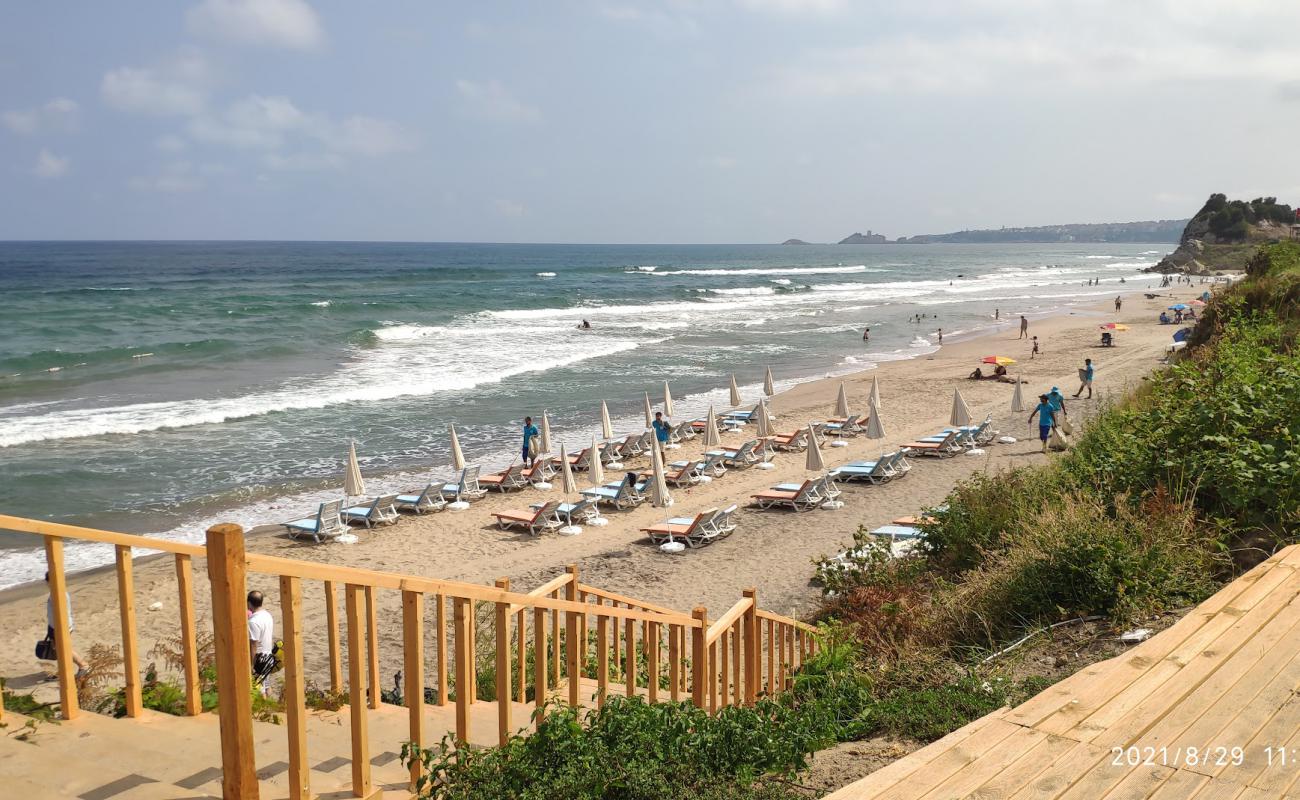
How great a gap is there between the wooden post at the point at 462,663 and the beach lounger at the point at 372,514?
10917 millimetres

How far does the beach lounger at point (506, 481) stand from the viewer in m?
16.7

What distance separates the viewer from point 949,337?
135 ft

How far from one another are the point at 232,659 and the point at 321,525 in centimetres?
1175

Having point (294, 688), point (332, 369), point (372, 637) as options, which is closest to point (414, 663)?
point (372, 637)

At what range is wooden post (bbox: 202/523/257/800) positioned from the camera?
8.93 feet

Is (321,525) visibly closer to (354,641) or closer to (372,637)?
(372,637)

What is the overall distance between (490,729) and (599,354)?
3139 cm

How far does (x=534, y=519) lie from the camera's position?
14.3 m

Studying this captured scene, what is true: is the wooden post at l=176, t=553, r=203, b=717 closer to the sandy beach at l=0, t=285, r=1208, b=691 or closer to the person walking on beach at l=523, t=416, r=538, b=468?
the sandy beach at l=0, t=285, r=1208, b=691

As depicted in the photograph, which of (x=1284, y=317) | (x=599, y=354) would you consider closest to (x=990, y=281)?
(x=599, y=354)

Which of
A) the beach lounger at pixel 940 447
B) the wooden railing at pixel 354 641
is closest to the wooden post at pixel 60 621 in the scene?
the wooden railing at pixel 354 641

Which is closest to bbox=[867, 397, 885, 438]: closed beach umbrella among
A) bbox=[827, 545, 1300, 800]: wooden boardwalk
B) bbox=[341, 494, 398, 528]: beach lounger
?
bbox=[341, 494, 398, 528]: beach lounger

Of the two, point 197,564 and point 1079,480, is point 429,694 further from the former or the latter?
point 197,564

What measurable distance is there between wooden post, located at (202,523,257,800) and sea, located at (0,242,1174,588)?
11.5 meters
